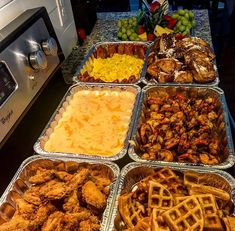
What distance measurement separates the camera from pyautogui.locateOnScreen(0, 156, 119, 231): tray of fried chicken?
1.33m

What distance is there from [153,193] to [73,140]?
73cm

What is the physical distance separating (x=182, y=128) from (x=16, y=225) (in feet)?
3.70

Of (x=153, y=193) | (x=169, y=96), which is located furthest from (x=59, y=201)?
(x=169, y=96)

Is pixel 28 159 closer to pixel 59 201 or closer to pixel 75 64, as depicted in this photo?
pixel 59 201

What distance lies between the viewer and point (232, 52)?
5.25m

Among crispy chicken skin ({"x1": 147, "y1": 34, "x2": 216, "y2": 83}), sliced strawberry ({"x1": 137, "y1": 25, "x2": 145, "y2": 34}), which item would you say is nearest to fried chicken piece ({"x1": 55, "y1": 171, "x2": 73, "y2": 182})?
crispy chicken skin ({"x1": 147, "y1": 34, "x2": 216, "y2": 83})

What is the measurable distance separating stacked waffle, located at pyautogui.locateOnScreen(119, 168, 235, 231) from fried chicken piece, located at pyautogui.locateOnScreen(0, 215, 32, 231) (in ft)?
1.43

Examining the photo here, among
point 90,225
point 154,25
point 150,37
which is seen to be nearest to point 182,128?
point 90,225

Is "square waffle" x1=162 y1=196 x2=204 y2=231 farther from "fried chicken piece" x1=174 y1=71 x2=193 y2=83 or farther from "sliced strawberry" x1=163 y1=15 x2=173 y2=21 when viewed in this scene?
"sliced strawberry" x1=163 y1=15 x2=173 y2=21

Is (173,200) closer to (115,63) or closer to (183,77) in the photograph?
(183,77)

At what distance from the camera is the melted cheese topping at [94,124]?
184 cm

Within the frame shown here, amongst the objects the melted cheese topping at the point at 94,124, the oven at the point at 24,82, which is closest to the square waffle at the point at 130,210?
the melted cheese topping at the point at 94,124

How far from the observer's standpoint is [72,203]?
141 centimetres

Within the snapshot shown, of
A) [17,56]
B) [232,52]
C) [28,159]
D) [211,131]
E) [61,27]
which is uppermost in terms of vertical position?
[17,56]
